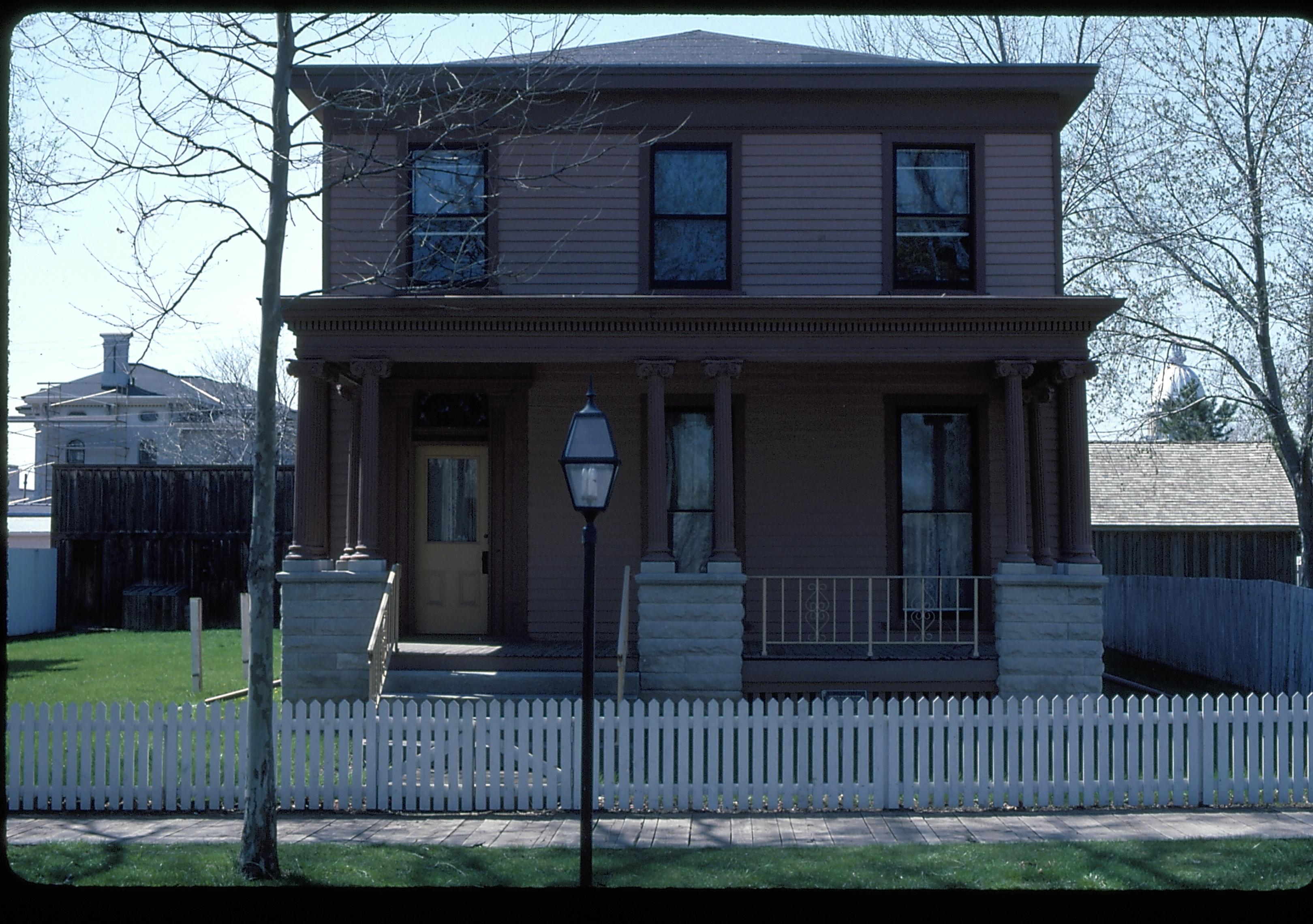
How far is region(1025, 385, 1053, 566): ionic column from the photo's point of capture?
13570mm

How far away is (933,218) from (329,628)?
8288mm

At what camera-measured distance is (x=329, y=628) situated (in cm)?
1213

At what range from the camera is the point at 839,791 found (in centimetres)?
967

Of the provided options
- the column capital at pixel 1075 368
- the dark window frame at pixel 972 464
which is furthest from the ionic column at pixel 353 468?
the column capital at pixel 1075 368

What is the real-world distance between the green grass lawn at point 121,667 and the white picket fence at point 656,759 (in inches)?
85.5

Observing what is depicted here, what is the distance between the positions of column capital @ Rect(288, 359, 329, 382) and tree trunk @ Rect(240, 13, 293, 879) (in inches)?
171

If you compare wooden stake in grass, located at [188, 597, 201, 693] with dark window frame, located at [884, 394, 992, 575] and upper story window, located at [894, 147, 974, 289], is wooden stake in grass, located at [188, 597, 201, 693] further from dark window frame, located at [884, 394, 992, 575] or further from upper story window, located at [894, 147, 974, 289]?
upper story window, located at [894, 147, 974, 289]

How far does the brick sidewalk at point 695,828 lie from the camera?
340 inches

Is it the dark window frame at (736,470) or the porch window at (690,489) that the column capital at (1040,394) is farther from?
the porch window at (690,489)

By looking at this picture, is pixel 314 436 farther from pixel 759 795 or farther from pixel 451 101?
pixel 759 795

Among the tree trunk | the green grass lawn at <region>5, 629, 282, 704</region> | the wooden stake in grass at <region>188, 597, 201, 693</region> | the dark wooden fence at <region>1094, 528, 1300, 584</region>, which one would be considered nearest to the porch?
the wooden stake in grass at <region>188, 597, 201, 693</region>

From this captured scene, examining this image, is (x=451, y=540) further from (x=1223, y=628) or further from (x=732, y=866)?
(x=1223, y=628)

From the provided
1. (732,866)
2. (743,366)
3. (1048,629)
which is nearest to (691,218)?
(743,366)

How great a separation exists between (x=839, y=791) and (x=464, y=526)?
247 inches
